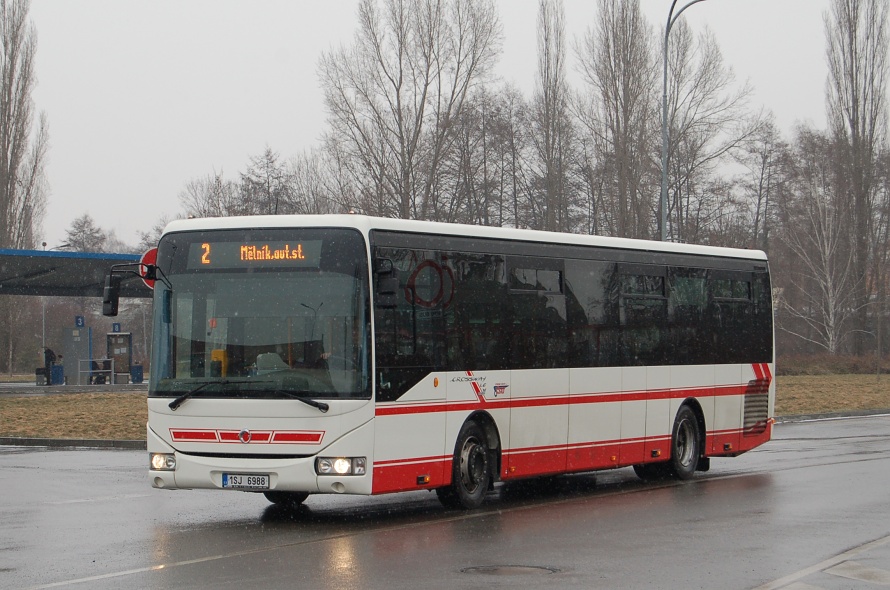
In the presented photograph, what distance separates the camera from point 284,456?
12.3 metres

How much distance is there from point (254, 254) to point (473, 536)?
3.50m

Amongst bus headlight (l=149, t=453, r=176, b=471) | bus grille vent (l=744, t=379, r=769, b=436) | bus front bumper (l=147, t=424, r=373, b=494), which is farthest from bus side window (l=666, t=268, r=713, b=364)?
bus headlight (l=149, t=453, r=176, b=471)

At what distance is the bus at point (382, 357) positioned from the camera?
1230 centimetres

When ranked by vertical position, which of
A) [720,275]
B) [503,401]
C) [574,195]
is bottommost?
[503,401]

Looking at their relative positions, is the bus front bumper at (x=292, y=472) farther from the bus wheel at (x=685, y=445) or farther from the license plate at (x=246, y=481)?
the bus wheel at (x=685, y=445)

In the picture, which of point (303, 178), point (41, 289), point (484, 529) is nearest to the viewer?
point (484, 529)

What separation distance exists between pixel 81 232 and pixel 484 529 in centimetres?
11279

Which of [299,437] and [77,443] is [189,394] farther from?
[77,443]

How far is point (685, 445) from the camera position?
1770cm

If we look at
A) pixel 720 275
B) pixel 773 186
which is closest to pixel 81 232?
pixel 773 186

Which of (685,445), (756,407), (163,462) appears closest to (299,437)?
(163,462)

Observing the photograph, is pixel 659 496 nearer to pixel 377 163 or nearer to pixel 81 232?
pixel 377 163

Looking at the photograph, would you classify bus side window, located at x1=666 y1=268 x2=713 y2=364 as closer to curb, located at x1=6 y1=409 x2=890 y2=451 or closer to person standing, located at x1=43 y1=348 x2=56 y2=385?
curb, located at x1=6 y1=409 x2=890 y2=451

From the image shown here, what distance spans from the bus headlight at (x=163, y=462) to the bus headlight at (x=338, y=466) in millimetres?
1538
